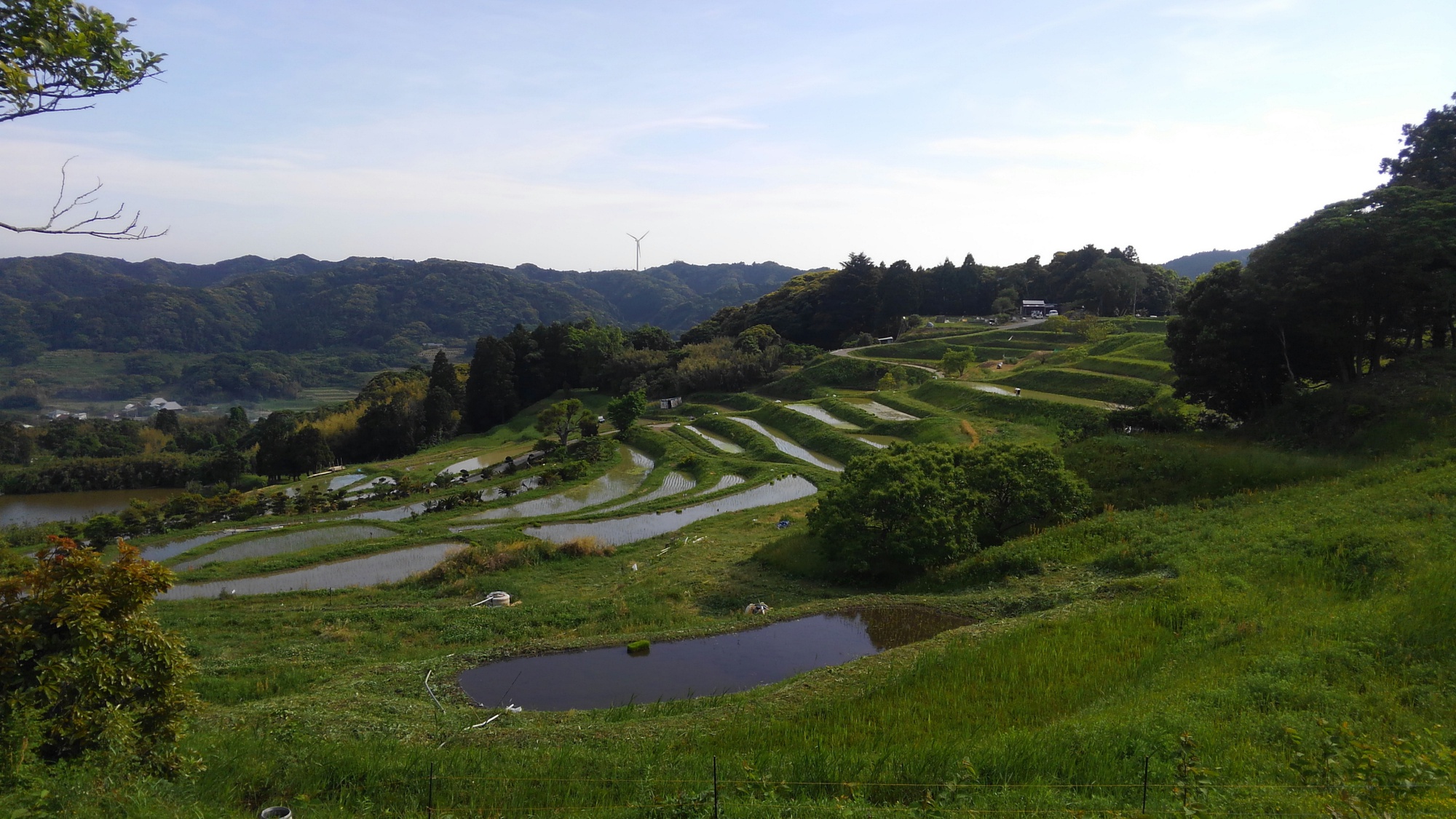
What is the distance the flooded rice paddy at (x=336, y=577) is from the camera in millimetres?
19109

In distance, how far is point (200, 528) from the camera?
2542 cm

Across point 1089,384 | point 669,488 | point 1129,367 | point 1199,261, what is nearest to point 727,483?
point 669,488

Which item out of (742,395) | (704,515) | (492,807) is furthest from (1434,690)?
(742,395)

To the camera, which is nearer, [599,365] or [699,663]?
[699,663]

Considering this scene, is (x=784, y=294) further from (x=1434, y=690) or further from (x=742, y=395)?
(x=1434, y=690)

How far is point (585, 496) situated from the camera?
30750 millimetres

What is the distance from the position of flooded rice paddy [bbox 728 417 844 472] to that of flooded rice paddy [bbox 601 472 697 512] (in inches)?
231

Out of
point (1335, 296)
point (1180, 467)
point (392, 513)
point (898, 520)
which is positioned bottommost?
point (392, 513)

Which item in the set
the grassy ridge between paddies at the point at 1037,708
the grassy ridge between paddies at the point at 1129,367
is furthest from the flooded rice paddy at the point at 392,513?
the grassy ridge between paddies at the point at 1129,367

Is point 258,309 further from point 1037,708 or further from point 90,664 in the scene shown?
point 1037,708

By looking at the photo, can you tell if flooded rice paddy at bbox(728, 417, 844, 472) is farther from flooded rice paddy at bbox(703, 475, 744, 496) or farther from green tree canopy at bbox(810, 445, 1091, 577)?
green tree canopy at bbox(810, 445, 1091, 577)

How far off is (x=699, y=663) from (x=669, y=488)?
18.5 meters

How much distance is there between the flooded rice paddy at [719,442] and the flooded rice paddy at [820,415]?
497cm

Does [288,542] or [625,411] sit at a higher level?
[625,411]
